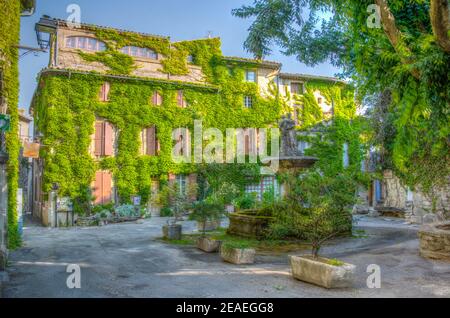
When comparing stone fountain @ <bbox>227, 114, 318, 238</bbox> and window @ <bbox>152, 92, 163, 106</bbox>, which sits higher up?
window @ <bbox>152, 92, 163, 106</bbox>

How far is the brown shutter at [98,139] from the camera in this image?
20.6 m

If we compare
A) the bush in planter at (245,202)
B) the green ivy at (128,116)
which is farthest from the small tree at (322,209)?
the green ivy at (128,116)

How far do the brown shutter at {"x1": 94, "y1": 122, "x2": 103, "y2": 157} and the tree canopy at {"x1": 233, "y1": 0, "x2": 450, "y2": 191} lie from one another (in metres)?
11.6

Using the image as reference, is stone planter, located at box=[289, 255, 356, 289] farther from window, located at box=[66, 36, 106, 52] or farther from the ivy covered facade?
window, located at box=[66, 36, 106, 52]

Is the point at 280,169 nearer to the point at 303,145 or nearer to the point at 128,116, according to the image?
the point at 128,116

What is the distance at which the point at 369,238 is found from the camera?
12.7 metres

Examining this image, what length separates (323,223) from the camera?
7.23 metres

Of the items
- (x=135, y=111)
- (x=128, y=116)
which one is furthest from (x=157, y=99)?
(x=128, y=116)

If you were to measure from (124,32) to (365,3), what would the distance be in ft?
63.6

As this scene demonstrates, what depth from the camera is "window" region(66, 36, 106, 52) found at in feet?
70.1

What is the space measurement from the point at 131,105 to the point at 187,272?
1565 centimetres

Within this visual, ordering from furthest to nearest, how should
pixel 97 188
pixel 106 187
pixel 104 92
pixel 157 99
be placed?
pixel 157 99 → pixel 104 92 → pixel 106 187 → pixel 97 188

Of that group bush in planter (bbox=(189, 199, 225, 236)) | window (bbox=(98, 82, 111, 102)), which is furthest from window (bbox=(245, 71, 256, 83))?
bush in planter (bbox=(189, 199, 225, 236))
